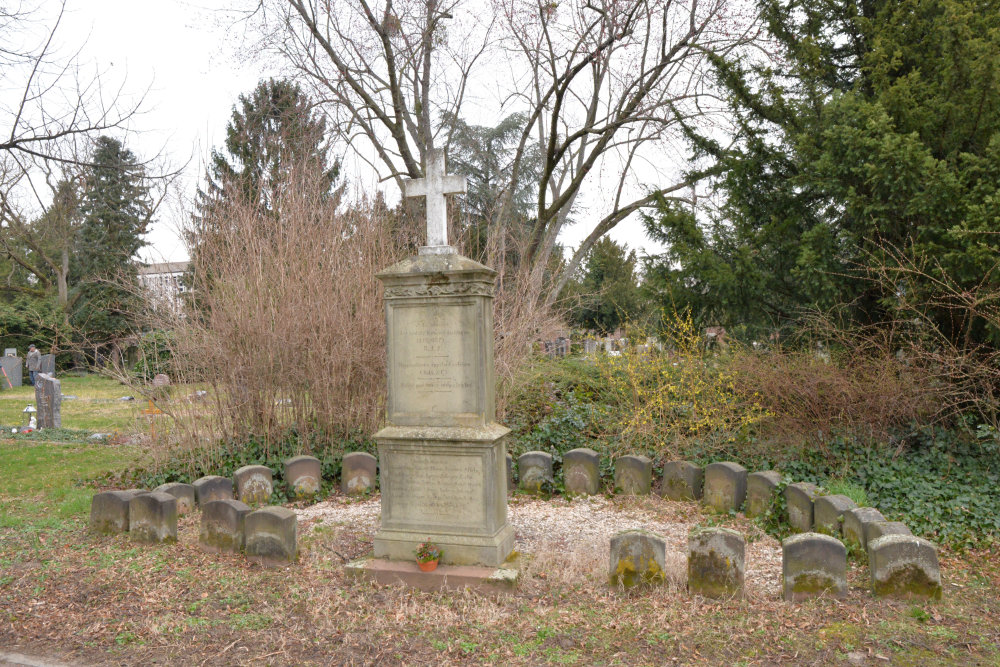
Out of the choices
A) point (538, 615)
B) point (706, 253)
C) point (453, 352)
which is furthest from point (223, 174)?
point (538, 615)

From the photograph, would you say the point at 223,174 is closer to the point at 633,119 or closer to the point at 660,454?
the point at 660,454

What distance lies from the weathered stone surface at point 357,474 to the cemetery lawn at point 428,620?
2338mm

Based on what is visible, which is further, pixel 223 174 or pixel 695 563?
pixel 223 174

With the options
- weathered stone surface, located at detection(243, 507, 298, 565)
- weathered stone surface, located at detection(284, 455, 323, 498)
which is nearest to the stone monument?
weathered stone surface, located at detection(243, 507, 298, 565)

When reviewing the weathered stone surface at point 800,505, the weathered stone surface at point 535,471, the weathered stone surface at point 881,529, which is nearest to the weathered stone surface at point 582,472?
the weathered stone surface at point 535,471

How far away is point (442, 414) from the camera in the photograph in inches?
200

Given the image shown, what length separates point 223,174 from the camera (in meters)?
8.96

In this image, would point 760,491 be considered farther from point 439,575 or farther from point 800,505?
point 439,575

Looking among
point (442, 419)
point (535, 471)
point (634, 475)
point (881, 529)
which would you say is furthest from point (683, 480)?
point (442, 419)

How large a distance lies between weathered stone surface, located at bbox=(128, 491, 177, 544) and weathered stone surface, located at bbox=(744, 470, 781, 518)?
5.40 meters

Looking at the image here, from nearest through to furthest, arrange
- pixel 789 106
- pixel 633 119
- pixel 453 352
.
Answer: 1. pixel 453 352
2. pixel 789 106
3. pixel 633 119

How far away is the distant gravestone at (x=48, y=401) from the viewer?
13.0m

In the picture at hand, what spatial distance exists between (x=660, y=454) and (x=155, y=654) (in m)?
5.57

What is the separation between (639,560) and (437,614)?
142 cm
